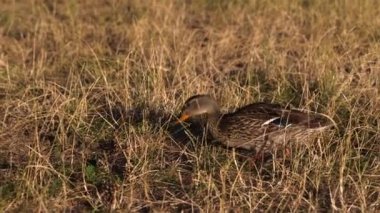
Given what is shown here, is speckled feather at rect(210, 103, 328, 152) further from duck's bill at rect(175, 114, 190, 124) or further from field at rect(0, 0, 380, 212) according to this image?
duck's bill at rect(175, 114, 190, 124)

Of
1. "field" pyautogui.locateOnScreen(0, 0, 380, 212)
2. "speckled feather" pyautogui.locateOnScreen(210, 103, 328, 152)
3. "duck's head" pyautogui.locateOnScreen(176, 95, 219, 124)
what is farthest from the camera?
"duck's head" pyautogui.locateOnScreen(176, 95, 219, 124)

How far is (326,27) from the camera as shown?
825 centimetres

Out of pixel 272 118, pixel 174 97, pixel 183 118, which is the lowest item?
pixel 174 97

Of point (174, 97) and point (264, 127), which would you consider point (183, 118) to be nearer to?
point (264, 127)

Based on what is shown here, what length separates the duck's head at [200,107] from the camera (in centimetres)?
547

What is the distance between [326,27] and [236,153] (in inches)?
130

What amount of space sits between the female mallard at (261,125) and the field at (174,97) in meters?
0.12

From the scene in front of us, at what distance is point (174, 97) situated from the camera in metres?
6.36

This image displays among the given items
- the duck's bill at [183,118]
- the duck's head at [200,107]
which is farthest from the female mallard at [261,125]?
the duck's bill at [183,118]

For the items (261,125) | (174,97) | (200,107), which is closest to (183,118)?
(200,107)

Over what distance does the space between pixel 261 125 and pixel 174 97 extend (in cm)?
128

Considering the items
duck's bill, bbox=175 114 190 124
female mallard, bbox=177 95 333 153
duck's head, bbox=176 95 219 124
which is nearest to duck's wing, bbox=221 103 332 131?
female mallard, bbox=177 95 333 153

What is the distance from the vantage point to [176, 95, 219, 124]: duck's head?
5473 millimetres

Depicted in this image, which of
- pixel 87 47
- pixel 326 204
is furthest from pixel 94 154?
pixel 87 47
